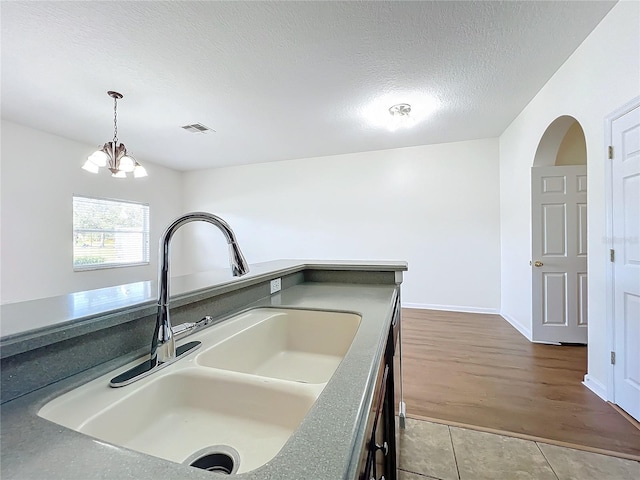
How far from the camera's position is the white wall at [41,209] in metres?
3.48

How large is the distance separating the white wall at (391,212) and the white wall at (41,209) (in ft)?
7.12

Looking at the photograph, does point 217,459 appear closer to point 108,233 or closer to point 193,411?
point 193,411

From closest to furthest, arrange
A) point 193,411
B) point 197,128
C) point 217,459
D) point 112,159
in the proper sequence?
point 217,459
point 193,411
point 112,159
point 197,128

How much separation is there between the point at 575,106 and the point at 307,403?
3091mm

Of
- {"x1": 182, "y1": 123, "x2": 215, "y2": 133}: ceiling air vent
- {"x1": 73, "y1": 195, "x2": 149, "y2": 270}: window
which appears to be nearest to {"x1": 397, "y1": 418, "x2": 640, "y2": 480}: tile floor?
{"x1": 182, "y1": 123, "x2": 215, "y2": 133}: ceiling air vent

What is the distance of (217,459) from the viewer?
0.63 m

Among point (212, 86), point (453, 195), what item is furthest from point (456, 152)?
point (212, 86)

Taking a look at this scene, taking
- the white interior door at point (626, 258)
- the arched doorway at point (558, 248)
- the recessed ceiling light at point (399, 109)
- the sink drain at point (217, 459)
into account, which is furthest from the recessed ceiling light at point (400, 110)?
the sink drain at point (217, 459)

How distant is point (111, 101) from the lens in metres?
2.97

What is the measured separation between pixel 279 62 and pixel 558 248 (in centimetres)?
337

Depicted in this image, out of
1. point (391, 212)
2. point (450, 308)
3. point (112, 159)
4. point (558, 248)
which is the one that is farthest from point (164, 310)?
point (450, 308)

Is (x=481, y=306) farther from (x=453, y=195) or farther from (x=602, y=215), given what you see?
(x=602, y=215)

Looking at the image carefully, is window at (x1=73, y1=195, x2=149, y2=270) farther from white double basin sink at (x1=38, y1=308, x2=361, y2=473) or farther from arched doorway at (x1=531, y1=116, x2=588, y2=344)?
arched doorway at (x1=531, y1=116, x2=588, y2=344)

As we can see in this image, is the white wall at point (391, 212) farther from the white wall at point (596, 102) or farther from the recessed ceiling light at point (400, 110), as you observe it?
the recessed ceiling light at point (400, 110)
